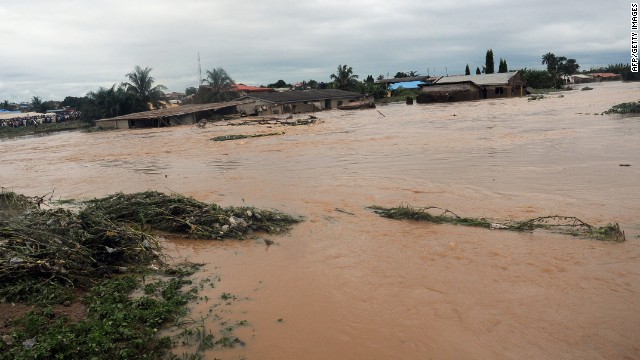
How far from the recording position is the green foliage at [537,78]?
5559 centimetres

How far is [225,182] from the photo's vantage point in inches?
473

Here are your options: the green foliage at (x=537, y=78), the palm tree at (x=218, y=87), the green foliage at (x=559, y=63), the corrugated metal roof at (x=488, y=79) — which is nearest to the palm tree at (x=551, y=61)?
the green foliage at (x=559, y=63)

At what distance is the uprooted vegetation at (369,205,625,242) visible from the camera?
6426 millimetres

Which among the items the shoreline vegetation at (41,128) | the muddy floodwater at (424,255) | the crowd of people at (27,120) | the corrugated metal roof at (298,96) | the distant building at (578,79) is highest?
the distant building at (578,79)

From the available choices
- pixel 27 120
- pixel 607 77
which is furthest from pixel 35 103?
pixel 607 77

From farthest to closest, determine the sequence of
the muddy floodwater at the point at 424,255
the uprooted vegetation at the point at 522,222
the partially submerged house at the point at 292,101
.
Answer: the partially submerged house at the point at 292,101, the uprooted vegetation at the point at 522,222, the muddy floodwater at the point at 424,255

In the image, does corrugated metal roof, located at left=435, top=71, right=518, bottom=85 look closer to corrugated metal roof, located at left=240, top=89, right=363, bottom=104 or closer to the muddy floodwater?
corrugated metal roof, located at left=240, top=89, right=363, bottom=104

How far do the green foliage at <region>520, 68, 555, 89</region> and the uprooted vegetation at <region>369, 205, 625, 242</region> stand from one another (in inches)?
2112

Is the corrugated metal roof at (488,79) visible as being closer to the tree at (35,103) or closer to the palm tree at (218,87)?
the palm tree at (218,87)

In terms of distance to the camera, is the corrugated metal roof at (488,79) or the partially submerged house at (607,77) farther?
the partially submerged house at (607,77)

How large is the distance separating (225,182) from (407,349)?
8684 mm

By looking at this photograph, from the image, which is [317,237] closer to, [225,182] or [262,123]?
[225,182]

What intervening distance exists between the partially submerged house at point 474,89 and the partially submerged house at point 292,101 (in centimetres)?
846

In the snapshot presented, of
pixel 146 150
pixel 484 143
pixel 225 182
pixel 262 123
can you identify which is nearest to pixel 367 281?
pixel 225 182
